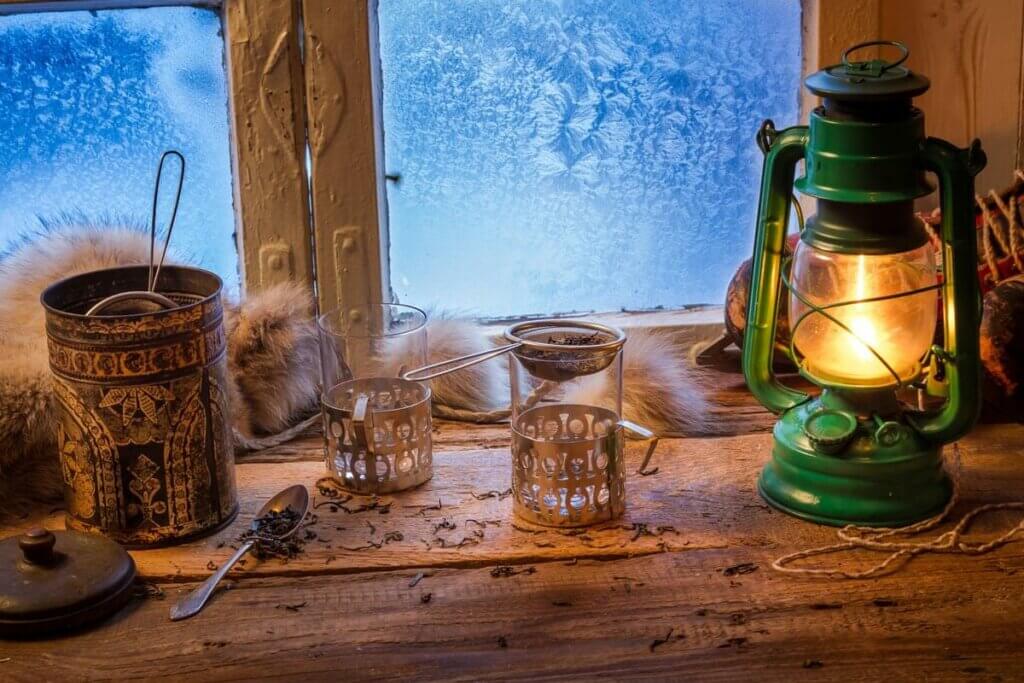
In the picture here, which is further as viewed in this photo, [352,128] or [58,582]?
[352,128]

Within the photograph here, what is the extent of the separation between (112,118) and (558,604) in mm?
937

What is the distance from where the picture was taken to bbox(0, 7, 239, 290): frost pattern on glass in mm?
1618

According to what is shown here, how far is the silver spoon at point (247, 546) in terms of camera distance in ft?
3.72

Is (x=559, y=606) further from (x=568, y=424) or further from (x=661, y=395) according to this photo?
(x=661, y=395)

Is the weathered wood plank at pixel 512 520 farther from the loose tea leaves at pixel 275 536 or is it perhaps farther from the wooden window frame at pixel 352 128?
the wooden window frame at pixel 352 128

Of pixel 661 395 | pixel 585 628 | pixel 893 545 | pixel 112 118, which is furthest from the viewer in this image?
pixel 112 118

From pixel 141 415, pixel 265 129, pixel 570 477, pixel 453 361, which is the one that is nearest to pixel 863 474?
pixel 570 477

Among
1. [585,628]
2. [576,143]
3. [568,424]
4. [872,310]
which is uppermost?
[576,143]

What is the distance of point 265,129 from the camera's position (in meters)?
1.62

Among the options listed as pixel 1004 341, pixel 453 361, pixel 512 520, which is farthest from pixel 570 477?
pixel 1004 341

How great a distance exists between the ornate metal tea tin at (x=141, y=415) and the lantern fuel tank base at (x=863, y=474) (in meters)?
0.59

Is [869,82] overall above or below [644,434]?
above

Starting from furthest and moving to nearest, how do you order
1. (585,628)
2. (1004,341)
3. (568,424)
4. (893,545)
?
1. (1004,341)
2. (568,424)
3. (893,545)
4. (585,628)

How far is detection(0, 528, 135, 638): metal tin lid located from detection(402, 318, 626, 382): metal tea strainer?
358 mm
